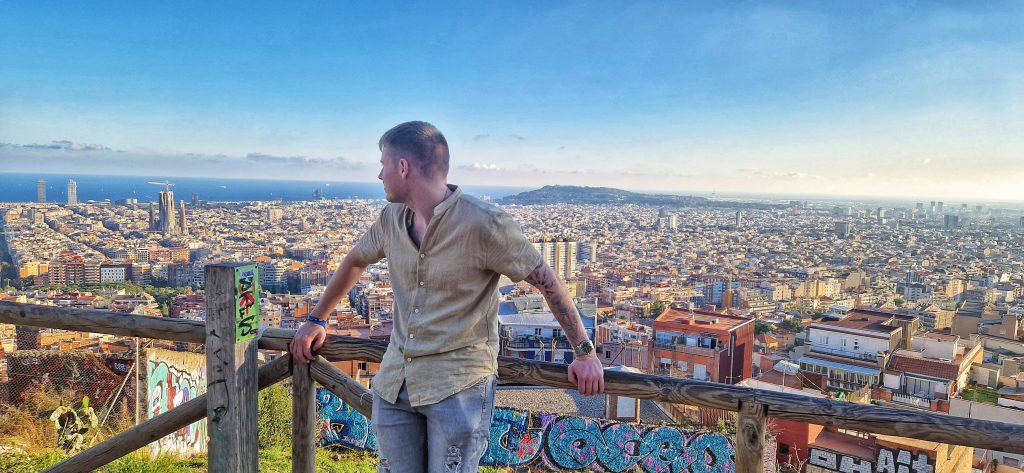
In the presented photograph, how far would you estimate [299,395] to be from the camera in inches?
63.4

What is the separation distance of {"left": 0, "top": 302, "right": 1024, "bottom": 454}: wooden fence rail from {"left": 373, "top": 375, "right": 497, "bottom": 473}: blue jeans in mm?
169

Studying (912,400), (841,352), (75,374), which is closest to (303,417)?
(75,374)

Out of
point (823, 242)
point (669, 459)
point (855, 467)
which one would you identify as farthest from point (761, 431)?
point (823, 242)

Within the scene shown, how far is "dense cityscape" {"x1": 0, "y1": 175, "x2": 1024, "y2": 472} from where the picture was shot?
19.7 m

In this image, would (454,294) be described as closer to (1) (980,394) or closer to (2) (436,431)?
(2) (436,431)

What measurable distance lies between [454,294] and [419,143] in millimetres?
279

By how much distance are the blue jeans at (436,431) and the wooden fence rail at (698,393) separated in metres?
0.17

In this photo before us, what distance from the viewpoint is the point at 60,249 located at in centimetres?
3212

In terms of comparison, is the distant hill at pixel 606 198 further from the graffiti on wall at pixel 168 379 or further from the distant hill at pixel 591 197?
the graffiti on wall at pixel 168 379

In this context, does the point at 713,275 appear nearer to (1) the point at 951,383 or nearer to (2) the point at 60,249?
(1) the point at 951,383

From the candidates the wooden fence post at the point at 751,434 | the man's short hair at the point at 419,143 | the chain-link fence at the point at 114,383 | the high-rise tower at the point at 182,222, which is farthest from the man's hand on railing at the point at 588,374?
the high-rise tower at the point at 182,222

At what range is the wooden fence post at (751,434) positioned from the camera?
1.34 m

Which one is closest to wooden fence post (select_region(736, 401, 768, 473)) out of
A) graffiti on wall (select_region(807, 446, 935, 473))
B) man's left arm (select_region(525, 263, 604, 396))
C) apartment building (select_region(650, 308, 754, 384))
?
man's left arm (select_region(525, 263, 604, 396))

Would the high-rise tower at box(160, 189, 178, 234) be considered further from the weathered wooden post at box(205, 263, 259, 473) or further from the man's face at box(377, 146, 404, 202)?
the man's face at box(377, 146, 404, 202)
